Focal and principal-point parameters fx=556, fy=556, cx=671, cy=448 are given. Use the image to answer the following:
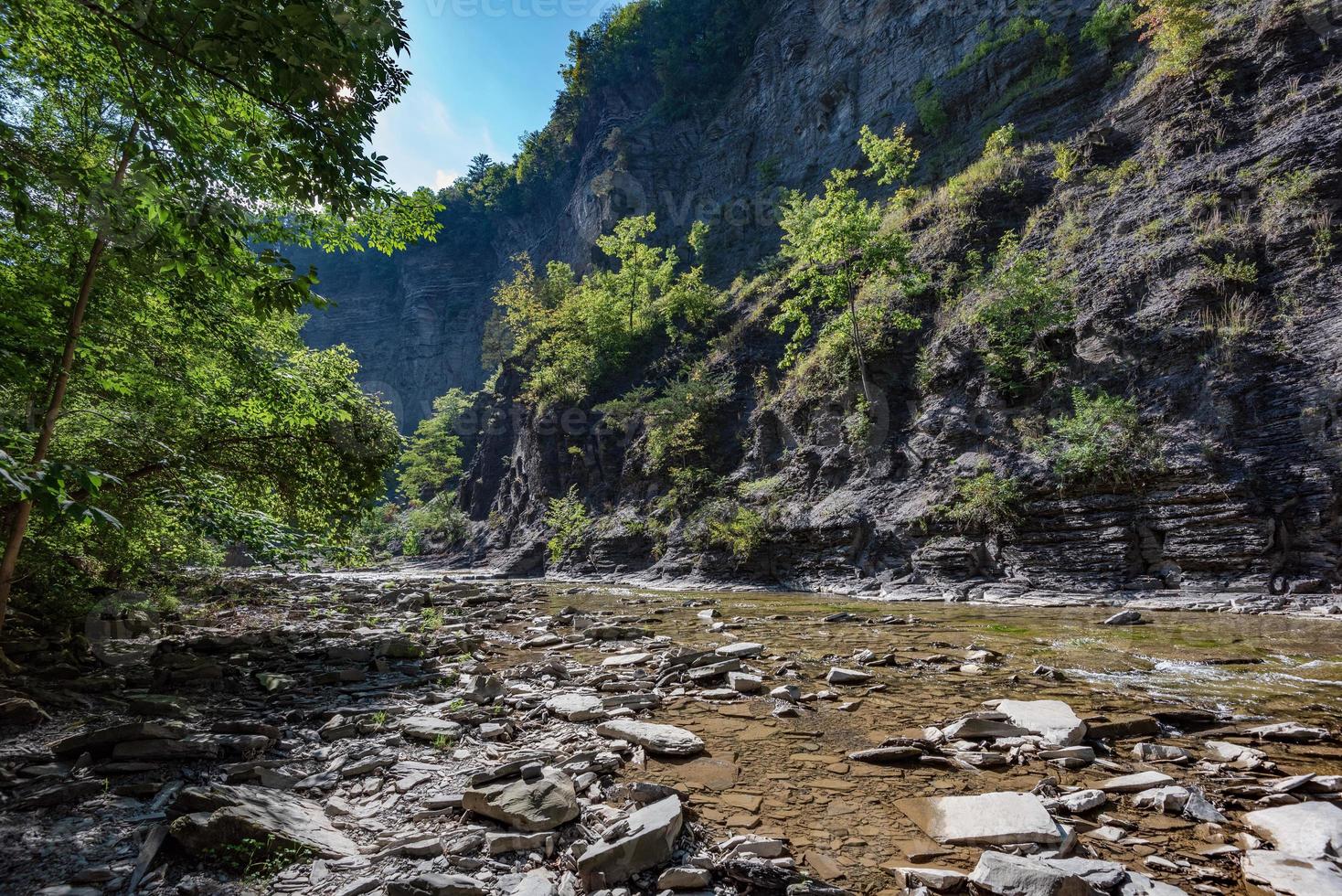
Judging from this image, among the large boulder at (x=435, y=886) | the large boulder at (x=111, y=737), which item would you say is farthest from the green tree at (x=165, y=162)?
the large boulder at (x=435, y=886)

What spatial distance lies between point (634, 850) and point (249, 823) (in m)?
1.82

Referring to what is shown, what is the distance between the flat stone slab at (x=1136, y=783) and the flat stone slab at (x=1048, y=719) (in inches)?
20.6

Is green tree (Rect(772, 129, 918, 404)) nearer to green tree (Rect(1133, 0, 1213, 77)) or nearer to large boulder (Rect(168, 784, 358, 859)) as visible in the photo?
green tree (Rect(1133, 0, 1213, 77))

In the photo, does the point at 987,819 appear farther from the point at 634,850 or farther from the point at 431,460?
the point at 431,460

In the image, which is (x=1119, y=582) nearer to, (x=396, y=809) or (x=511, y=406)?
(x=396, y=809)

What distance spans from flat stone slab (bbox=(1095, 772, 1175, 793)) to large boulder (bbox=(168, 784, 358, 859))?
3.97 meters

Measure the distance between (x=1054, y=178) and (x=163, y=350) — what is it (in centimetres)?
2426

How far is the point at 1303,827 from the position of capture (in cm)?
248

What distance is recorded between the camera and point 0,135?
3.65m

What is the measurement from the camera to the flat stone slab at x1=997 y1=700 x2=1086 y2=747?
371 centimetres

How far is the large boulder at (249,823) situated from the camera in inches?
100

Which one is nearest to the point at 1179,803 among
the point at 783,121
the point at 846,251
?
the point at 846,251

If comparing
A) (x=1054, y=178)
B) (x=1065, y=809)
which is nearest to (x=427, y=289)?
(x=1054, y=178)

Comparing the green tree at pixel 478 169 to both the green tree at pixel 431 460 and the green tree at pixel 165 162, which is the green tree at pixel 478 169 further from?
the green tree at pixel 165 162
